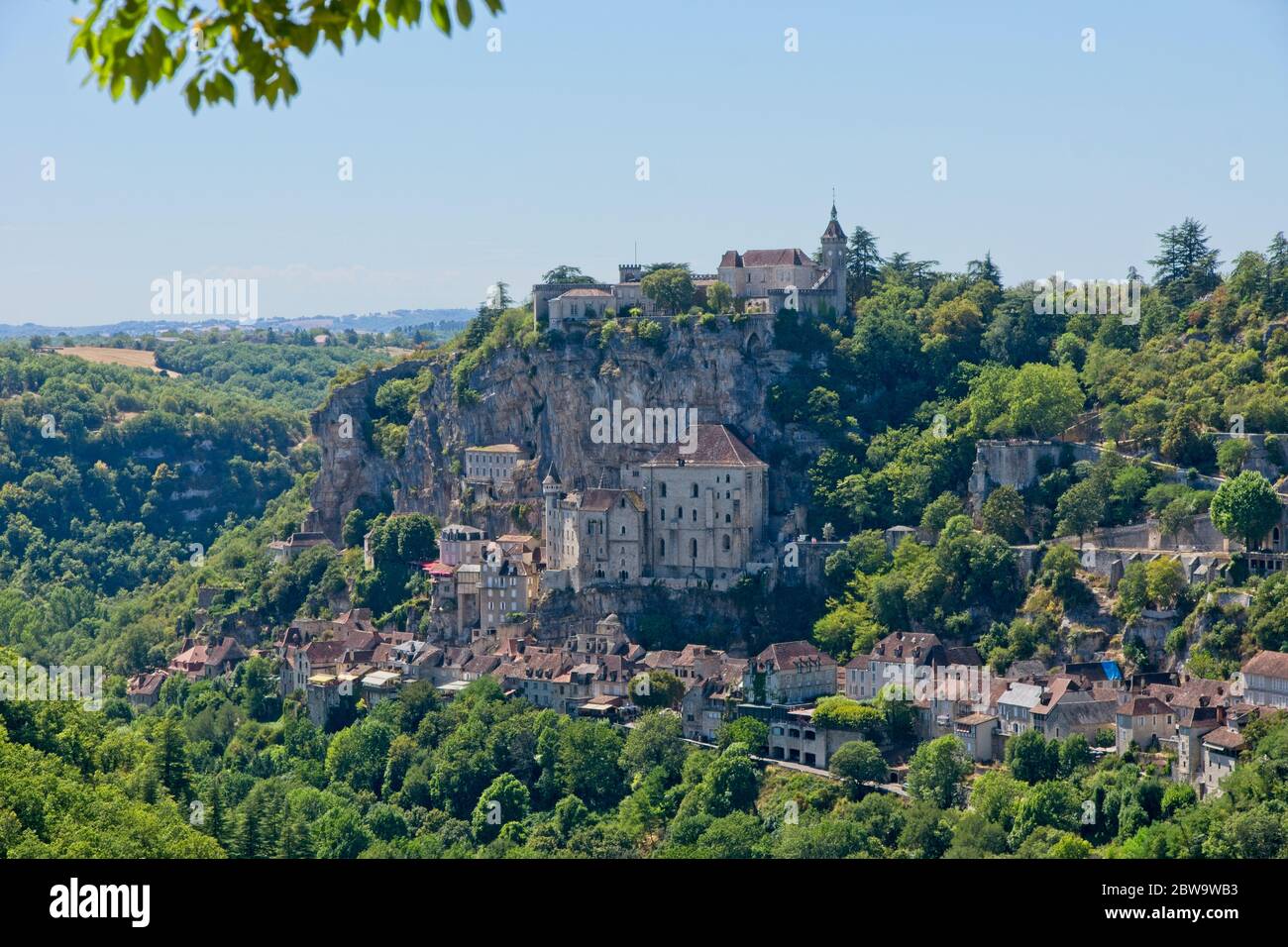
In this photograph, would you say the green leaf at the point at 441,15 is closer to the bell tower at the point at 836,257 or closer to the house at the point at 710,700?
the house at the point at 710,700

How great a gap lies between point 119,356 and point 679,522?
100612 mm

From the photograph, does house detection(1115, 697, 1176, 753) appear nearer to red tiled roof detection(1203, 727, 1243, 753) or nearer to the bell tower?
red tiled roof detection(1203, 727, 1243, 753)

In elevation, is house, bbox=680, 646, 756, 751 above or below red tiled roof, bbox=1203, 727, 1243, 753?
below

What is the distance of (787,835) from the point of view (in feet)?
169

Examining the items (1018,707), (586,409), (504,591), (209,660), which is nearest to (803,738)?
(1018,707)

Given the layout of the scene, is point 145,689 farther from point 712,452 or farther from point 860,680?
point 860,680

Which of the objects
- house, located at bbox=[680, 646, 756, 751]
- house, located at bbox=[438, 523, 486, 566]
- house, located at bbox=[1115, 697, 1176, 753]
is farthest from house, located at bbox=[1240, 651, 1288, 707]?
house, located at bbox=[438, 523, 486, 566]

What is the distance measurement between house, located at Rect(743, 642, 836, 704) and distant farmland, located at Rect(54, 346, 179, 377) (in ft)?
313

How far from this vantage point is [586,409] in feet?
243

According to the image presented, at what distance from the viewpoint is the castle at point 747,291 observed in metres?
75.1

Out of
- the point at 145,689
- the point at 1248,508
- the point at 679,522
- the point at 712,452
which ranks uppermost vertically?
the point at 712,452

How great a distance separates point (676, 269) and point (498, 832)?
25031mm

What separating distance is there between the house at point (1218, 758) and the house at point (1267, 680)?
240cm

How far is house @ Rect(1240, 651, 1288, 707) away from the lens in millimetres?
50500
